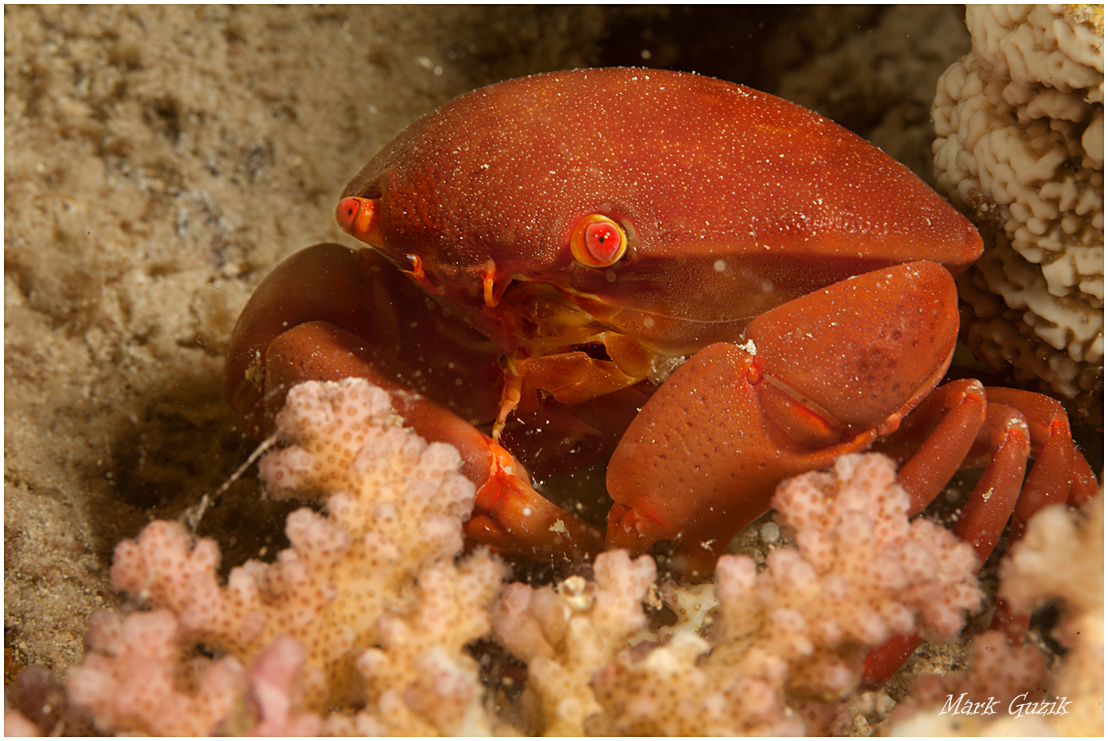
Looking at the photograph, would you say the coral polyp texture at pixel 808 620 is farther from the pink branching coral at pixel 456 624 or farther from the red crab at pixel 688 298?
the red crab at pixel 688 298

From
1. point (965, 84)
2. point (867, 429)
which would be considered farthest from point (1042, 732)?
point (965, 84)

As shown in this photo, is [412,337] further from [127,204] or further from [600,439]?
[127,204]

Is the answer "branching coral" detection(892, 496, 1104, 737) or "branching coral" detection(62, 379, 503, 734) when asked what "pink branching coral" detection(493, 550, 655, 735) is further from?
"branching coral" detection(892, 496, 1104, 737)

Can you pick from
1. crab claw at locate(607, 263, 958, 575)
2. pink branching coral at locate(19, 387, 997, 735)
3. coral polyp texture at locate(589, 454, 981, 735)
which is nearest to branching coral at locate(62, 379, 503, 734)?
pink branching coral at locate(19, 387, 997, 735)

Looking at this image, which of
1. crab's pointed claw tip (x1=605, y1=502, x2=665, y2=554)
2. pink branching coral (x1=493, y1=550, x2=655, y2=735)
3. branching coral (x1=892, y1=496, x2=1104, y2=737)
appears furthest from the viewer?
crab's pointed claw tip (x1=605, y1=502, x2=665, y2=554)

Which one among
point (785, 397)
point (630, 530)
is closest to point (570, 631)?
point (630, 530)
